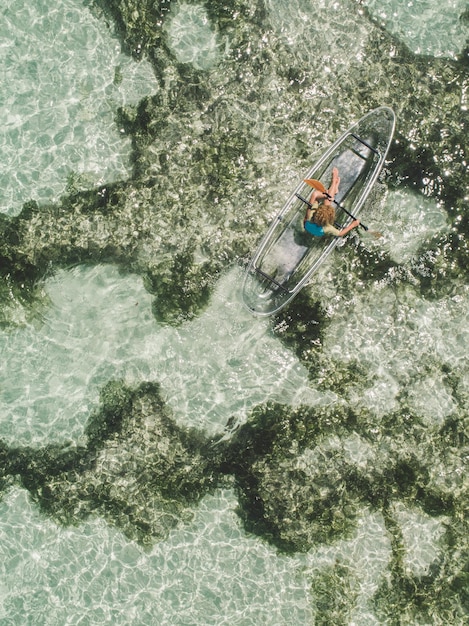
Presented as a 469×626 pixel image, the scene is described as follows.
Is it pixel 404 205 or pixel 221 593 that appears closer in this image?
pixel 221 593

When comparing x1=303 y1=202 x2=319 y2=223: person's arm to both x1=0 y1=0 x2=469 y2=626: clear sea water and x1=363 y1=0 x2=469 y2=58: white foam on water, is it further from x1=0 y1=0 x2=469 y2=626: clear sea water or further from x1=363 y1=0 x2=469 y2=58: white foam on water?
x1=363 y1=0 x2=469 y2=58: white foam on water

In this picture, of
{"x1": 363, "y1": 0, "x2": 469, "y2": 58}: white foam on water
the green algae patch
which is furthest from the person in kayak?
the green algae patch

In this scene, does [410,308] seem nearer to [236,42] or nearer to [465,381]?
[465,381]

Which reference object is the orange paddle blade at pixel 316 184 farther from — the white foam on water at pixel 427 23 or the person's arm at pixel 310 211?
the white foam on water at pixel 427 23

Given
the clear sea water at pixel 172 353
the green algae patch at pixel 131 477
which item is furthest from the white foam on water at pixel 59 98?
the green algae patch at pixel 131 477

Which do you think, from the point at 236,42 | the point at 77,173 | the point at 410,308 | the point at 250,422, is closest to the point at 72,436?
the point at 250,422

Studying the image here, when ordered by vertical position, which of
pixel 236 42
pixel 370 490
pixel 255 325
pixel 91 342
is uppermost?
pixel 236 42


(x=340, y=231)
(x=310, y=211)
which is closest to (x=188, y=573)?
(x=340, y=231)

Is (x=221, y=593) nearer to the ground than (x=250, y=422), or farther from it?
nearer to the ground
